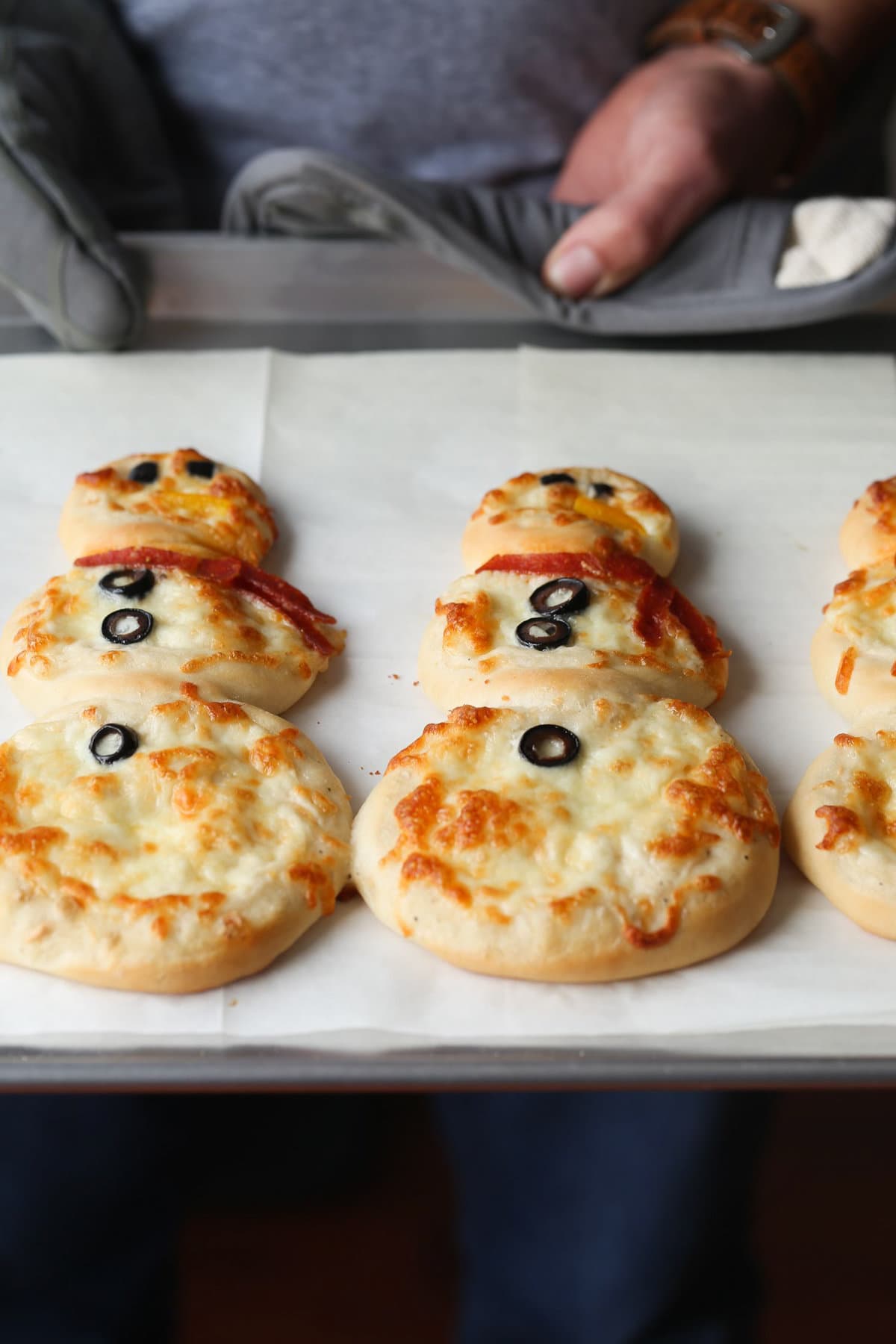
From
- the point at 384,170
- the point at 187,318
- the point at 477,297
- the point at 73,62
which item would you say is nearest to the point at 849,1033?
→ the point at 477,297

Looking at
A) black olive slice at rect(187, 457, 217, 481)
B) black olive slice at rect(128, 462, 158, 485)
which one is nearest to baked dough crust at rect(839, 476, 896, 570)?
black olive slice at rect(187, 457, 217, 481)

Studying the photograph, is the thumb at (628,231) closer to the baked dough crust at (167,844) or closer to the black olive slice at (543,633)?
the black olive slice at (543,633)

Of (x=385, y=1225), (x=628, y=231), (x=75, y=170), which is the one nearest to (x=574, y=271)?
(x=628, y=231)

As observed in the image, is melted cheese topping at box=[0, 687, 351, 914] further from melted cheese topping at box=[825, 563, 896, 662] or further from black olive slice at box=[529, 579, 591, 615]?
melted cheese topping at box=[825, 563, 896, 662]

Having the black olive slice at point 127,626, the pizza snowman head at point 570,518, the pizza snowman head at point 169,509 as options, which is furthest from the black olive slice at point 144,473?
the pizza snowman head at point 570,518

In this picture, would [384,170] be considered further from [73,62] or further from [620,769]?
[620,769]

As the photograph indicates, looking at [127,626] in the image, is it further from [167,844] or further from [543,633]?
[543,633]
